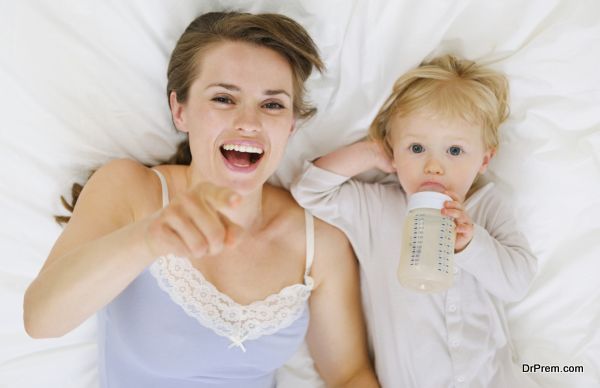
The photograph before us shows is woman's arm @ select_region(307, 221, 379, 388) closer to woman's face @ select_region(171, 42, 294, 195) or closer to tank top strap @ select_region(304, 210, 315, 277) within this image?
tank top strap @ select_region(304, 210, 315, 277)

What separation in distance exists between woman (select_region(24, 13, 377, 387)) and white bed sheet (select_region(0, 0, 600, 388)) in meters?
0.12

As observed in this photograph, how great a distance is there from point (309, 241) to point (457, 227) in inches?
13.5

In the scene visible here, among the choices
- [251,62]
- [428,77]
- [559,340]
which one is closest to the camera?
[251,62]

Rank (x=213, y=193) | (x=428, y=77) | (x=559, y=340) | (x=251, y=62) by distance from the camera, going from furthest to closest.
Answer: (x=559, y=340)
(x=428, y=77)
(x=251, y=62)
(x=213, y=193)

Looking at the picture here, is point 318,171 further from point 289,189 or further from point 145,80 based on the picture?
point 145,80

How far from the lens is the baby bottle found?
119 cm

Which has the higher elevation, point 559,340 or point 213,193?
point 213,193

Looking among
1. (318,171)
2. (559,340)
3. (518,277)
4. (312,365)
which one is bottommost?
(312,365)

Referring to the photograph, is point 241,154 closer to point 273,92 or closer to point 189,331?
point 273,92

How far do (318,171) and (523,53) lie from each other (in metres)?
0.54

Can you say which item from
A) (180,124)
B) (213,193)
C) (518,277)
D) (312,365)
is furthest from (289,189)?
(213,193)

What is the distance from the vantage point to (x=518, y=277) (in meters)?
1.41

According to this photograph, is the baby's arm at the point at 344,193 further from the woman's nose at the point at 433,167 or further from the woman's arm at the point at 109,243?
the woman's arm at the point at 109,243

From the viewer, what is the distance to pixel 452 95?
4.46ft
